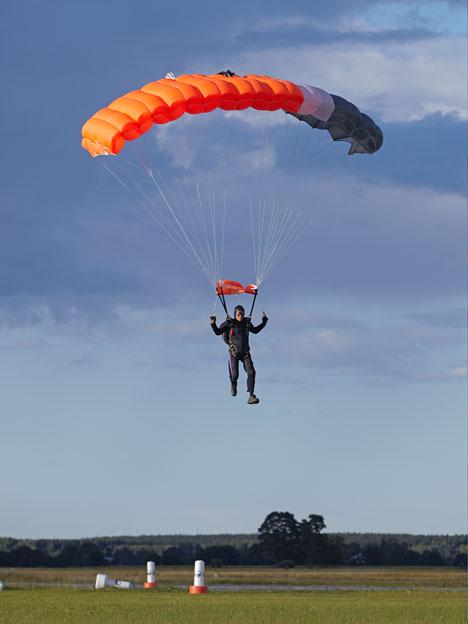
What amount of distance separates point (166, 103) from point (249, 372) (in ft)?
21.0

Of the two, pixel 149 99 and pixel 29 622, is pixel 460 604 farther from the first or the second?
pixel 149 99

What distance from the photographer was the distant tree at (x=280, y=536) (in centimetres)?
9000

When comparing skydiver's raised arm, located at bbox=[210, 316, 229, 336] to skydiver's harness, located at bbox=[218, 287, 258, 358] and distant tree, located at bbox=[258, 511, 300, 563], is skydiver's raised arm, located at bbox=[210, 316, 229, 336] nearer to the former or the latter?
skydiver's harness, located at bbox=[218, 287, 258, 358]

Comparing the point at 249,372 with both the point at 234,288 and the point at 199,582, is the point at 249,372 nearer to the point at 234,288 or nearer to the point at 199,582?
the point at 234,288

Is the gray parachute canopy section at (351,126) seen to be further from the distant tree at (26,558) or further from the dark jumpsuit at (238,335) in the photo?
the distant tree at (26,558)

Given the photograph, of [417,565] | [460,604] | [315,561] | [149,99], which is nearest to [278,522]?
[315,561]

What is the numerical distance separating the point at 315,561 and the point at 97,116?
64.4 m

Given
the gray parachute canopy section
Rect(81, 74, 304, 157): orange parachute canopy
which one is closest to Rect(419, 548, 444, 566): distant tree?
the gray parachute canopy section

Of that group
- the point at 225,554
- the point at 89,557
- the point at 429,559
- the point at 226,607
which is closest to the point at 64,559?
the point at 89,557

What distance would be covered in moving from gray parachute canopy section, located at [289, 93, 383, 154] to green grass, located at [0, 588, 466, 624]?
37.2 feet

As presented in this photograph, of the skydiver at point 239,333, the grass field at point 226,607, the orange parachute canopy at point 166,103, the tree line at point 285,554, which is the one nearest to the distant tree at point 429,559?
the tree line at point 285,554

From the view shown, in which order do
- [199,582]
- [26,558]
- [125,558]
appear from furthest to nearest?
[125,558], [26,558], [199,582]

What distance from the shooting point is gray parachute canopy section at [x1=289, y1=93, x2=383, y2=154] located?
1171 inches

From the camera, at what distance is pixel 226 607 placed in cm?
2797
